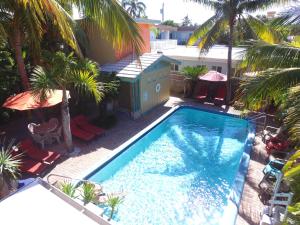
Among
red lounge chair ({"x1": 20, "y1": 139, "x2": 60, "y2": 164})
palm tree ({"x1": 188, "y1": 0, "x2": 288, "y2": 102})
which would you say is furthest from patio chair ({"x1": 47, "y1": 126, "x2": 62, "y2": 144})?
palm tree ({"x1": 188, "y1": 0, "x2": 288, "y2": 102})

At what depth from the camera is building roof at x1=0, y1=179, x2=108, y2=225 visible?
17.0 ft

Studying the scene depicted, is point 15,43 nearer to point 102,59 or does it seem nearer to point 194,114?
point 102,59

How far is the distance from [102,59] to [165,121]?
6.74 meters

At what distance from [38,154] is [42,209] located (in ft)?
19.1

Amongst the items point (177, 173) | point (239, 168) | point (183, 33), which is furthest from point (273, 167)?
point (183, 33)

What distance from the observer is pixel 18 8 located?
33.4ft

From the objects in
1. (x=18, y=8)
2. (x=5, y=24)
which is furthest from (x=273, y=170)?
(x=5, y=24)

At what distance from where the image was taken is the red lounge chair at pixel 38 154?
10.6 metres

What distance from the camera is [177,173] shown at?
36.7ft

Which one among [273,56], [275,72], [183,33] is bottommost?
[275,72]

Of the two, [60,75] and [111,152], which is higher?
[60,75]

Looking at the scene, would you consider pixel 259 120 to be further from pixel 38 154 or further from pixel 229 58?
pixel 38 154

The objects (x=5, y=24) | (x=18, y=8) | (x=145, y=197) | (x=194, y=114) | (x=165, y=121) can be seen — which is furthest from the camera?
(x=194, y=114)

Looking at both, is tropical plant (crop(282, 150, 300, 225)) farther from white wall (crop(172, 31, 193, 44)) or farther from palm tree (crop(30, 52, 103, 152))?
white wall (crop(172, 31, 193, 44))
